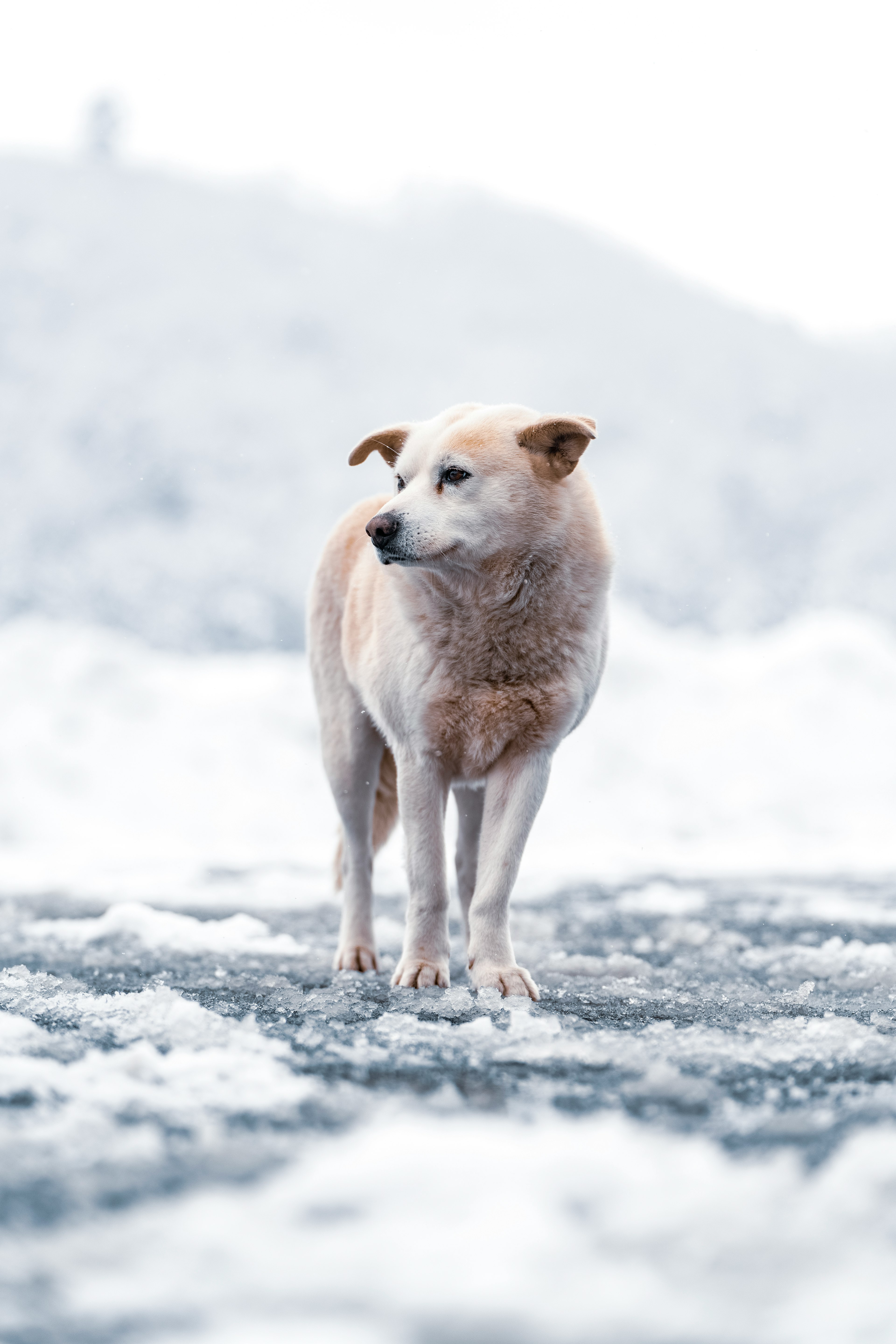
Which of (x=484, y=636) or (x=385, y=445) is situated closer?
(x=484, y=636)

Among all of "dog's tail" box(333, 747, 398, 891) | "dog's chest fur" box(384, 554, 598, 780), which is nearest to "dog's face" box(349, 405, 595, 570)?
"dog's chest fur" box(384, 554, 598, 780)

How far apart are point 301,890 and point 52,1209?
4.42 meters

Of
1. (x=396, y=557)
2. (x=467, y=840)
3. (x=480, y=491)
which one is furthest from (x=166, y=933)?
(x=480, y=491)

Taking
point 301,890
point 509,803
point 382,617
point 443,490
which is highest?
point 443,490

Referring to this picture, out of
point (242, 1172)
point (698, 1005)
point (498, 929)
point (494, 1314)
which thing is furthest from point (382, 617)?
point (494, 1314)

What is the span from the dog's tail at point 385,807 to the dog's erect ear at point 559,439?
4.55ft

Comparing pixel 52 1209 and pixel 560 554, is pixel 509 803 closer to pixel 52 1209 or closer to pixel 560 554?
pixel 560 554

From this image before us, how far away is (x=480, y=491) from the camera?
120 inches

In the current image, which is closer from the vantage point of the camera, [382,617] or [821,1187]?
[821,1187]

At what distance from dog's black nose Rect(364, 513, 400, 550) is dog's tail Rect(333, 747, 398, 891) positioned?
133 centimetres

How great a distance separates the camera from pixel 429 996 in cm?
291

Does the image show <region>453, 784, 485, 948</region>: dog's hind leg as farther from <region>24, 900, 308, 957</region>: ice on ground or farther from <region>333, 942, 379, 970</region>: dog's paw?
<region>24, 900, 308, 957</region>: ice on ground

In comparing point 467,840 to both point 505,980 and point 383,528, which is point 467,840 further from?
point 383,528

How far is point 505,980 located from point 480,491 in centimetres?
128
